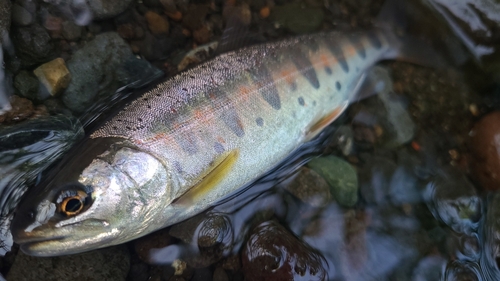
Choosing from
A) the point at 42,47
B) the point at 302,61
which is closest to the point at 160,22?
the point at 42,47

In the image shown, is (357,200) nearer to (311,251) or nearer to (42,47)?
(311,251)

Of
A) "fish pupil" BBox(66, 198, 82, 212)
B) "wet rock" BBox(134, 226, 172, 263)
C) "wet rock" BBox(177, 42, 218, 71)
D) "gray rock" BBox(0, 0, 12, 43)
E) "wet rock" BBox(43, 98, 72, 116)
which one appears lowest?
"wet rock" BBox(134, 226, 172, 263)

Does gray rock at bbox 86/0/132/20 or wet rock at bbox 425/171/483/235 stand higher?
gray rock at bbox 86/0/132/20

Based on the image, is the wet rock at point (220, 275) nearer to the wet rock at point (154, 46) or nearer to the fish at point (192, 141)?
the fish at point (192, 141)

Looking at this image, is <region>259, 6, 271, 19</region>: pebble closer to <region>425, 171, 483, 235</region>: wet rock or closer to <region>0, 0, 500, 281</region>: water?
<region>0, 0, 500, 281</region>: water

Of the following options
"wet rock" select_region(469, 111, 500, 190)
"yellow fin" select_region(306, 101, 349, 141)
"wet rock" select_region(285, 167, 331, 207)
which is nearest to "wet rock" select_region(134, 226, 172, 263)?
"wet rock" select_region(285, 167, 331, 207)
